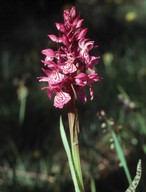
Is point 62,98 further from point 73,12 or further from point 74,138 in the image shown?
point 73,12

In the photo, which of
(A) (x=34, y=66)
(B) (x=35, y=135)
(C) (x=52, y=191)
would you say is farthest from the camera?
(A) (x=34, y=66)

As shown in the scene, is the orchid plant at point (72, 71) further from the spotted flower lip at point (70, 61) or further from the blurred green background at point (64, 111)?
the blurred green background at point (64, 111)

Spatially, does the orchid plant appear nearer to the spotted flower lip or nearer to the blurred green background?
the spotted flower lip

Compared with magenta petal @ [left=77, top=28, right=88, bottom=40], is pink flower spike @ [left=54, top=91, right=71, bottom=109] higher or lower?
lower

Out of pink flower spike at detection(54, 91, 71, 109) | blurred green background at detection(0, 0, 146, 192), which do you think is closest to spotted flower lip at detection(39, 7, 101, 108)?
pink flower spike at detection(54, 91, 71, 109)

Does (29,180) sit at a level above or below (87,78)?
below

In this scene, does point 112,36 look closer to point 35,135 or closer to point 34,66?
point 34,66

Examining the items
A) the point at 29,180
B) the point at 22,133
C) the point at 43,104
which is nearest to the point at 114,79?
the point at 43,104

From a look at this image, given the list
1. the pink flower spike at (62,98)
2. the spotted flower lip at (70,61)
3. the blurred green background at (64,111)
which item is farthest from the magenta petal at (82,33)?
the blurred green background at (64,111)
